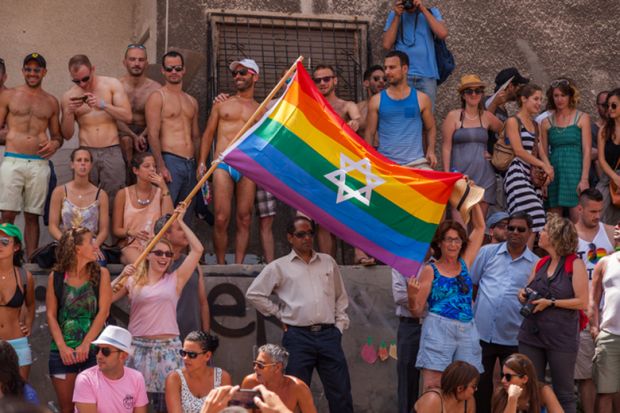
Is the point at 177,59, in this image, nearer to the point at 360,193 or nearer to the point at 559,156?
the point at 360,193

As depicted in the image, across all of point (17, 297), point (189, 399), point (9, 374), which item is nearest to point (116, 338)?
point (189, 399)

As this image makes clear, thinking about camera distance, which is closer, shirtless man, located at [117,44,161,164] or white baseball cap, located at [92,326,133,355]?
white baseball cap, located at [92,326,133,355]

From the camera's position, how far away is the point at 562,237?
9086 mm

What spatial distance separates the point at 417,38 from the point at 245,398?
246 inches

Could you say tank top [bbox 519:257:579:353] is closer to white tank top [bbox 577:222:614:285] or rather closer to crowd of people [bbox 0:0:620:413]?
crowd of people [bbox 0:0:620:413]

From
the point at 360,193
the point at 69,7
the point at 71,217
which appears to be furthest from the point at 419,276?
the point at 69,7

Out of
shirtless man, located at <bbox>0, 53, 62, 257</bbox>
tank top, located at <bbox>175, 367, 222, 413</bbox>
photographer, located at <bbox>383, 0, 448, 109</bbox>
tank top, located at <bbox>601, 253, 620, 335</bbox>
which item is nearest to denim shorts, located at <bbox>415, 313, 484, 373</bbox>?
tank top, located at <bbox>601, 253, 620, 335</bbox>

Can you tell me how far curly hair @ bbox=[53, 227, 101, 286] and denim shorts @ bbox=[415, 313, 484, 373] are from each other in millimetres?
2524

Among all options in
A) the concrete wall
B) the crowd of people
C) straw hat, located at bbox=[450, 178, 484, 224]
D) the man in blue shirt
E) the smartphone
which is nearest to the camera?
the smartphone

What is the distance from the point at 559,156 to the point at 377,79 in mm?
1947

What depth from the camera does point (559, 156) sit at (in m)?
11.4

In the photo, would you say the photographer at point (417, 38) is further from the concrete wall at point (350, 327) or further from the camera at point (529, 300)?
the camera at point (529, 300)

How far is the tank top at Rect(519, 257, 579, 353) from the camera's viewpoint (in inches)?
352

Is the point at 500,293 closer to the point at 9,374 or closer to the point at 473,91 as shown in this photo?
the point at 473,91
